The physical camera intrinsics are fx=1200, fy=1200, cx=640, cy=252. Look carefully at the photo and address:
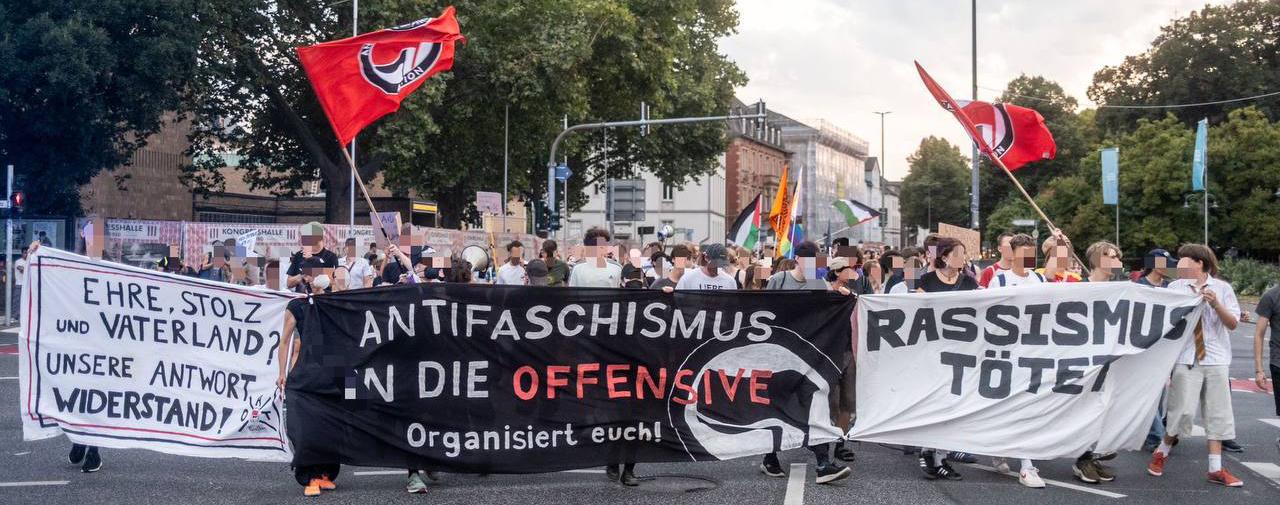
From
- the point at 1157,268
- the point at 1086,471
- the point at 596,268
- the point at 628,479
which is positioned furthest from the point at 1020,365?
the point at 596,268

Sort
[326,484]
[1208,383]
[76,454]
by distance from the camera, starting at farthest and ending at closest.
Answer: [76,454]
[1208,383]
[326,484]

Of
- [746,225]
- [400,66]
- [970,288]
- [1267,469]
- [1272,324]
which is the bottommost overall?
[1267,469]

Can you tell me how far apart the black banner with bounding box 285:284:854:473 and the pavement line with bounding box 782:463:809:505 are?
0.26 meters

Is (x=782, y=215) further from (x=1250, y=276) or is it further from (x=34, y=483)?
(x=1250, y=276)

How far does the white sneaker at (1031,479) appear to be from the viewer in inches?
315

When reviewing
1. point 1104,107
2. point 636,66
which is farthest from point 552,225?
point 1104,107

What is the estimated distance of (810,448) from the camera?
26.8ft

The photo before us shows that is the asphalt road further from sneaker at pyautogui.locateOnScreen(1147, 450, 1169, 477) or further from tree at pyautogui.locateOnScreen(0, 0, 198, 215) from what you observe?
tree at pyautogui.locateOnScreen(0, 0, 198, 215)

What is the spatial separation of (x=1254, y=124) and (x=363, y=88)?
4673 cm

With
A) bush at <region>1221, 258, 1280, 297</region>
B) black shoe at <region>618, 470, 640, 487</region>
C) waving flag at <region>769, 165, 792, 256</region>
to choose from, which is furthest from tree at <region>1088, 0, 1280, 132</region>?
black shoe at <region>618, 470, 640, 487</region>

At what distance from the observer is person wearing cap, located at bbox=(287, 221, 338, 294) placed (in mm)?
9117

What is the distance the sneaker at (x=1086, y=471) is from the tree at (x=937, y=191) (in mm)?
99610

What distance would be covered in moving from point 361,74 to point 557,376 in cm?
476

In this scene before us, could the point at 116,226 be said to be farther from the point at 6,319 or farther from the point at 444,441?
the point at 444,441
